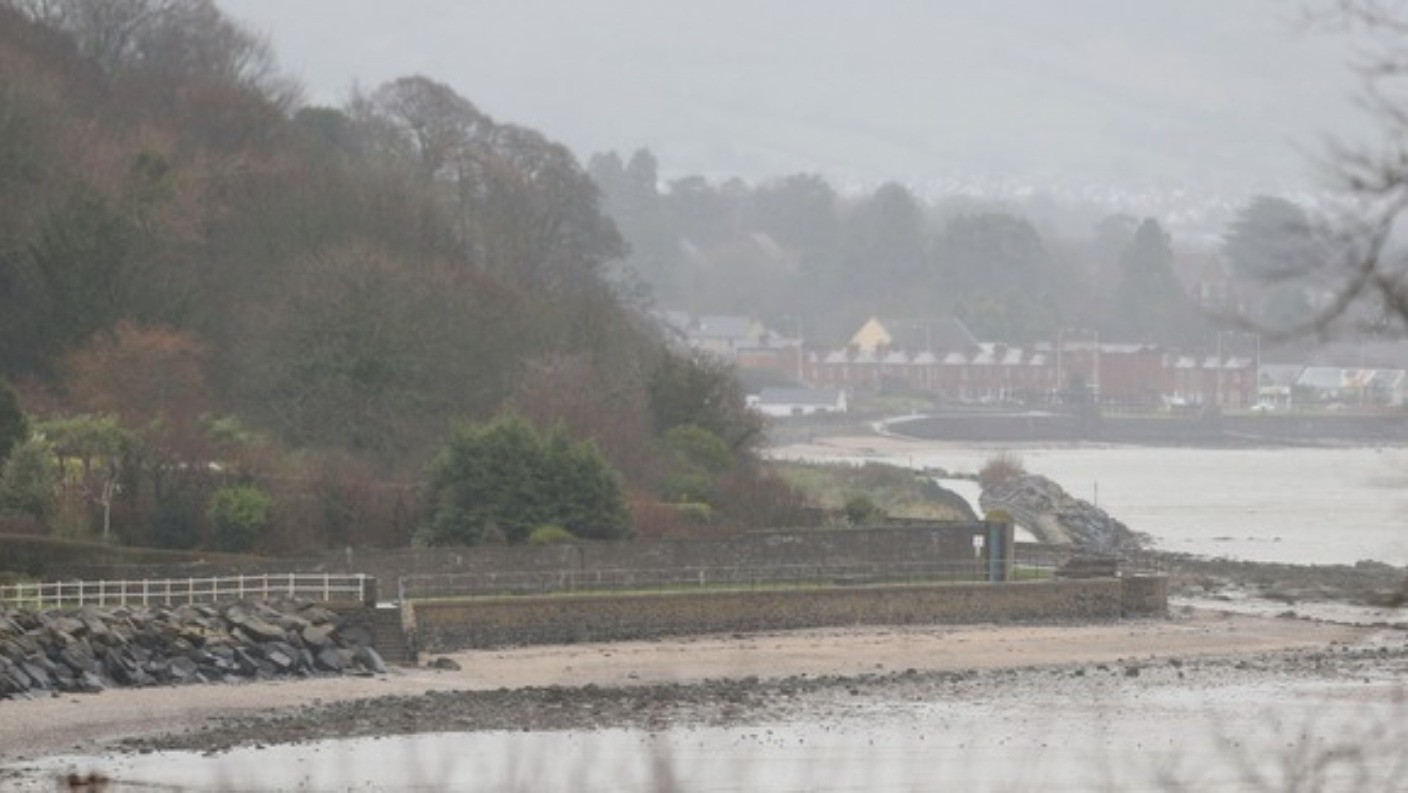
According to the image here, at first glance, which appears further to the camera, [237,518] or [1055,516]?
[1055,516]

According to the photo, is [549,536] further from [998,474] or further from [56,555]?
[998,474]

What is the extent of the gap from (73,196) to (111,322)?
353 centimetres

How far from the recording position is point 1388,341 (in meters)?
6.65

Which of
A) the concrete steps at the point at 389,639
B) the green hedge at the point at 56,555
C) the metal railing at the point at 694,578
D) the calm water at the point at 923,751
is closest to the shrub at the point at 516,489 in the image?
the metal railing at the point at 694,578

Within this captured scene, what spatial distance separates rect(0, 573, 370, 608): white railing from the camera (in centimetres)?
3847

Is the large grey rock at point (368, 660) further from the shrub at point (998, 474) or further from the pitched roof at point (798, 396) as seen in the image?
the pitched roof at point (798, 396)

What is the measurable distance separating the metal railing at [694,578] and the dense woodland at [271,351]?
1686 millimetres

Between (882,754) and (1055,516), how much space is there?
57.7m

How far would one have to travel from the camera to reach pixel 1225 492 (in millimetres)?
117750

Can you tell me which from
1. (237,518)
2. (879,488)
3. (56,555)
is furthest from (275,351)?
(879,488)

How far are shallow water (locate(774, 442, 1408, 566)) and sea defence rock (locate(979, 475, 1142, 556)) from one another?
4.64 ft

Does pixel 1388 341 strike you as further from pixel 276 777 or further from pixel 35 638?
pixel 35 638

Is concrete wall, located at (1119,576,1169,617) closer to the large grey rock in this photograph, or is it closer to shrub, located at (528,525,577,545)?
shrub, located at (528,525,577,545)

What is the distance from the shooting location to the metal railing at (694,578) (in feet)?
141
